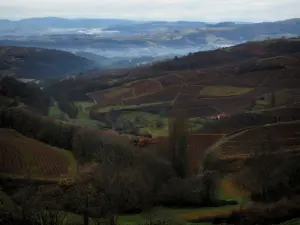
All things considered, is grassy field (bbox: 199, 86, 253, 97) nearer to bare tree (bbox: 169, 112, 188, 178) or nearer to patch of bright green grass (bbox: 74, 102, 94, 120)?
patch of bright green grass (bbox: 74, 102, 94, 120)

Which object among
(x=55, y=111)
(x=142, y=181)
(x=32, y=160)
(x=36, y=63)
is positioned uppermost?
(x=142, y=181)

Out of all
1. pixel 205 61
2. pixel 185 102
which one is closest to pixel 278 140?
pixel 185 102

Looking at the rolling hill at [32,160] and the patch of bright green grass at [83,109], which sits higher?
the rolling hill at [32,160]

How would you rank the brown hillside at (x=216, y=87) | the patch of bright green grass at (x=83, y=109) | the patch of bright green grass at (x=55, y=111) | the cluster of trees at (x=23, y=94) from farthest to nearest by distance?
1. the patch of bright green grass at (x=83, y=109)
2. the brown hillside at (x=216, y=87)
3. the cluster of trees at (x=23, y=94)
4. the patch of bright green grass at (x=55, y=111)

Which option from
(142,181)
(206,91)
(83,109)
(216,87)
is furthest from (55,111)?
(142,181)

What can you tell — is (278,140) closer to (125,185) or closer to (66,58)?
(125,185)

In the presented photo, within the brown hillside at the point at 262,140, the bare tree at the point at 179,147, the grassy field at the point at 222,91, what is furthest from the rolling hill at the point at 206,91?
the bare tree at the point at 179,147

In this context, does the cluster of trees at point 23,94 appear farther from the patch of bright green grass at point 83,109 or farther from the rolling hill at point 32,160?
the rolling hill at point 32,160

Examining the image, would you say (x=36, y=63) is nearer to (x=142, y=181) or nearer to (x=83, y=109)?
(x=83, y=109)

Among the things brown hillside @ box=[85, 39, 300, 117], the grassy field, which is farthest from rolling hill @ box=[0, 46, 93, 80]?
the grassy field
